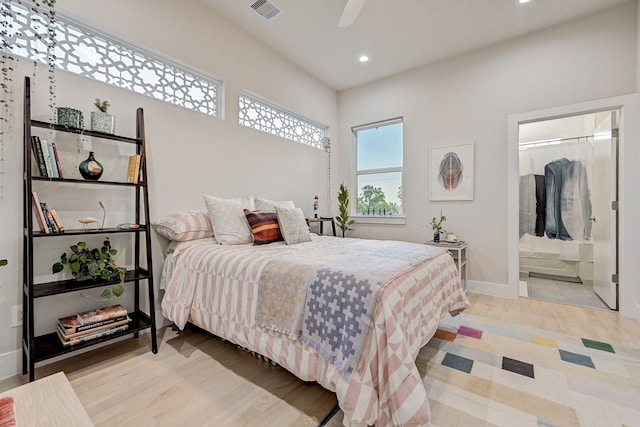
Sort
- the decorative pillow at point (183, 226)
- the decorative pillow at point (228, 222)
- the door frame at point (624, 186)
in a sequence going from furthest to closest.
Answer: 1. the door frame at point (624, 186)
2. the decorative pillow at point (228, 222)
3. the decorative pillow at point (183, 226)

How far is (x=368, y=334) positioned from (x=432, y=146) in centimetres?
324

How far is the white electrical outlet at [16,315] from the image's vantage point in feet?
5.80

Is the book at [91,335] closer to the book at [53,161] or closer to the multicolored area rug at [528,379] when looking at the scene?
the book at [53,161]

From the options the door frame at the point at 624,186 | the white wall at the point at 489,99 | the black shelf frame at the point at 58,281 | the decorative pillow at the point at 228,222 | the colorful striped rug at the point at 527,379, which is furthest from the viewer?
the white wall at the point at 489,99

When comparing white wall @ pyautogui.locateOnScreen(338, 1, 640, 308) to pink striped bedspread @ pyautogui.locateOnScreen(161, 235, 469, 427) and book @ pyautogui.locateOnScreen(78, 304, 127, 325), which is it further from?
book @ pyautogui.locateOnScreen(78, 304, 127, 325)

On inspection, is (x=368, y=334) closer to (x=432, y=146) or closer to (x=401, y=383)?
(x=401, y=383)

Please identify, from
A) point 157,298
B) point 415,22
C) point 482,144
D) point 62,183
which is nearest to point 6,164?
point 62,183

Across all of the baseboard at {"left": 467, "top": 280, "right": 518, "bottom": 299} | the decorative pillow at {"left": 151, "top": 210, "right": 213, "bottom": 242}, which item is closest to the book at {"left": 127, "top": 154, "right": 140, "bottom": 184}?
the decorative pillow at {"left": 151, "top": 210, "right": 213, "bottom": 242}

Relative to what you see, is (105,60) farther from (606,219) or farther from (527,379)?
(606,219)

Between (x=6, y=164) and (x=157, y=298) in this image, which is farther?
(x=157, y=298)

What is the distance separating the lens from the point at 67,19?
1981mm

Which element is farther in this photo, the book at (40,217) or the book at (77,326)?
the book at (77,326)

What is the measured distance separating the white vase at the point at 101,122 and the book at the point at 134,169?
23 centimetres

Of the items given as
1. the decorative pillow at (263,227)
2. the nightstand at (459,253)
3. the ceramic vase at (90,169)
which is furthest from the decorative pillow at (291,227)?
the nightstand at (459,253)
